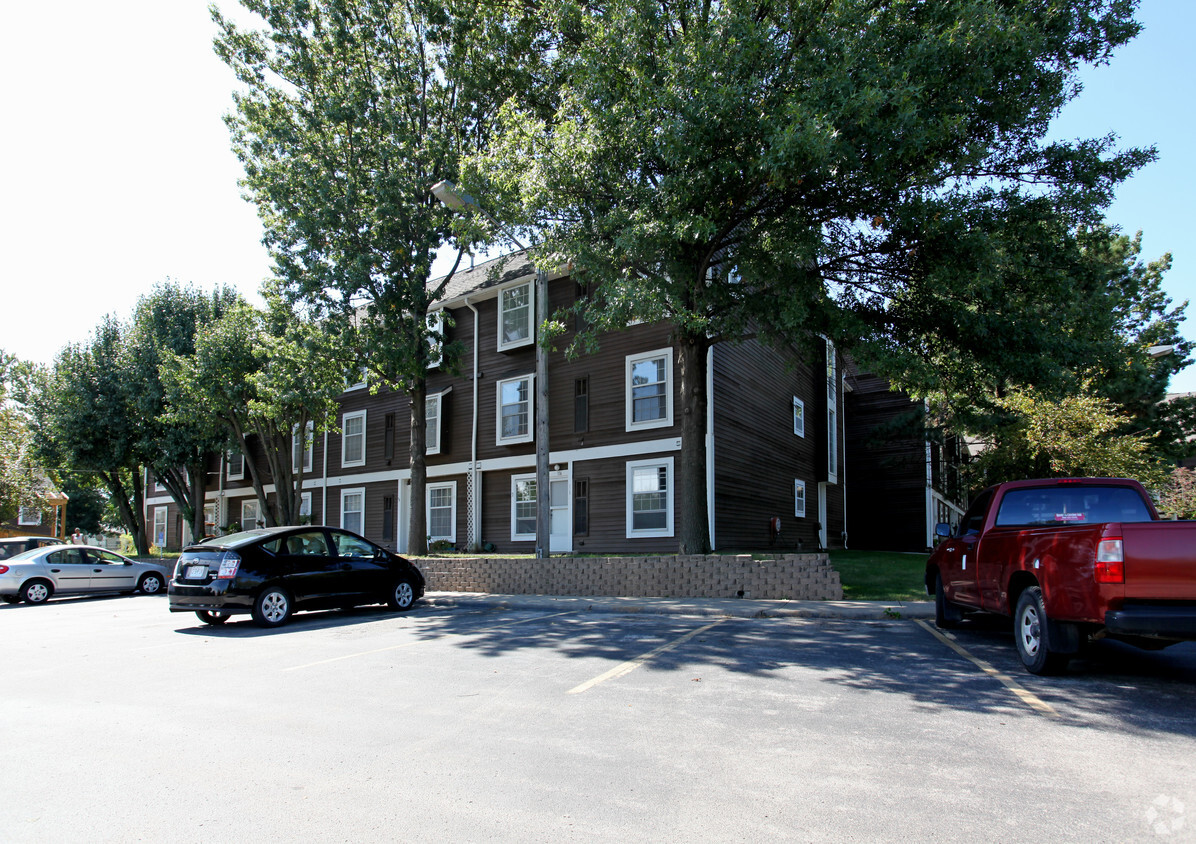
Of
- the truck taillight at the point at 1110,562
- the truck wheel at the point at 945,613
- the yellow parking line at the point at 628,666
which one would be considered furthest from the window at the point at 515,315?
the truck taillight at the point at 1110,562

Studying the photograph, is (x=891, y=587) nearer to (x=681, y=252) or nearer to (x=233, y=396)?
(x=681, y=252)

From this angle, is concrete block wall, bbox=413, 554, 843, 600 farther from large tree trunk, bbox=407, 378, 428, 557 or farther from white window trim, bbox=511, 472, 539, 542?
white window trim, bbox=511, 472, 539, 542

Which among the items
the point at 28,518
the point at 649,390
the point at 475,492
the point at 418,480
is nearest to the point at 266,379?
the point at 418,480

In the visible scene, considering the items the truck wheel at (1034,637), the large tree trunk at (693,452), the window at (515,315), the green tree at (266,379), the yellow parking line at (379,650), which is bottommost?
the yellow parking line at (379,650)

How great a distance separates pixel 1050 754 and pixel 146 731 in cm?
637

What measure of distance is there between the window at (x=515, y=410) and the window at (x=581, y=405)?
1.73 m

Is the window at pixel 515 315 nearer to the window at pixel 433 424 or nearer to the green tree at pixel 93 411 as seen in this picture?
the window at pixel 433 424

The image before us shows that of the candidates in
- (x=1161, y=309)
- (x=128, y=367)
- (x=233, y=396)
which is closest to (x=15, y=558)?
(x=233, y=396)

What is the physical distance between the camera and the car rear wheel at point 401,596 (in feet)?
45.5

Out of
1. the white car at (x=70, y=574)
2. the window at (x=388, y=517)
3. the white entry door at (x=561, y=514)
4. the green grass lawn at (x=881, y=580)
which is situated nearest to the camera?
the green grass lawn at (x=881, y=580)

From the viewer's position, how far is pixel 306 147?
21.0 meters

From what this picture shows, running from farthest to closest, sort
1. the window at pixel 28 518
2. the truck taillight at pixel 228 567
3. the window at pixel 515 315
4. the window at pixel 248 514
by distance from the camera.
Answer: the window at pixel 28 518, the window at pixel 248 514, the window at pixel 515 315, the truck taillight at pixel 228 567

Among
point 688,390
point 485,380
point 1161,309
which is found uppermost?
point 1161,309

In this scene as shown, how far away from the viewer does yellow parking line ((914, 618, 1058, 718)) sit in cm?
602
